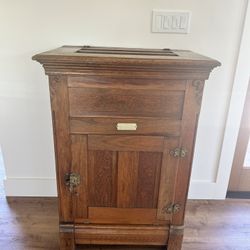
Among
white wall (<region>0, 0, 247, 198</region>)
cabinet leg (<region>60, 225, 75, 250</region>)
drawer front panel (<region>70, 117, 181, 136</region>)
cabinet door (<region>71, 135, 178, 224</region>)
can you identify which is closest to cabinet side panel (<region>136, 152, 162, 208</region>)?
cabinet door (<region>71, 135, 178, 224</region>)

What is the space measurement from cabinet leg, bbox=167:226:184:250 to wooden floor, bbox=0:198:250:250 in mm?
171

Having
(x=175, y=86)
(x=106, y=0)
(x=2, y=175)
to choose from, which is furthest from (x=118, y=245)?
(x=106, y=0)

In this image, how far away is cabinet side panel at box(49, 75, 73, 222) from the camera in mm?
927

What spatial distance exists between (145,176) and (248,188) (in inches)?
41.1

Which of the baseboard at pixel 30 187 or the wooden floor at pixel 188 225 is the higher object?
the baseboard at pixel 30 187

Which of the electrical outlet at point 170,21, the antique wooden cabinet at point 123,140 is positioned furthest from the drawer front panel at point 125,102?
the electrical outlet at point 170,21

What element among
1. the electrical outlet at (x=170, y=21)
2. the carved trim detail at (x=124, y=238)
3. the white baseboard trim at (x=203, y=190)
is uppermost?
the electrical outlet at (x=170, y=21)

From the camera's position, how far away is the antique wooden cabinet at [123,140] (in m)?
0.90

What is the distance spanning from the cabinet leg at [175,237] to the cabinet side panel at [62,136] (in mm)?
481

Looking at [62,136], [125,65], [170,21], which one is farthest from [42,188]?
[170,21]

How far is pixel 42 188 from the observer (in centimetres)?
165

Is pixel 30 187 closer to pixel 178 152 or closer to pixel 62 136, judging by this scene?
pixel 62 136

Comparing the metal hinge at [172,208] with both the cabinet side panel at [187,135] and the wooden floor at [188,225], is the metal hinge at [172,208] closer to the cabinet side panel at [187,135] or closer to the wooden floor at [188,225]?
the cabinet side panel at [187,135]

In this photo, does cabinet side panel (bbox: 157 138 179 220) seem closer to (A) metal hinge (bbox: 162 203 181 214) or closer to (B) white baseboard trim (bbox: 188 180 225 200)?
(A) metal hinge (bbox: 162 203 181 214)
